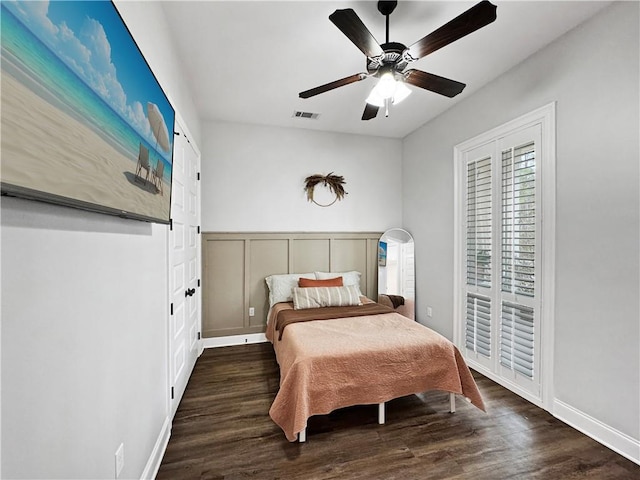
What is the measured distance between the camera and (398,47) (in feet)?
5.97

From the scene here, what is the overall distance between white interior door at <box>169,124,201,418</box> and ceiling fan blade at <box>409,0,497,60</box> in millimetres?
1895

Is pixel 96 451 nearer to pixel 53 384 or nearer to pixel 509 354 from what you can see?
pixel 53 384

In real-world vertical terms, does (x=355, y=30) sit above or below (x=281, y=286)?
above

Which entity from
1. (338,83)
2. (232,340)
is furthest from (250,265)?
(338,83)

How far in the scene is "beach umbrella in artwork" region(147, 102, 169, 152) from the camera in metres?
1.40

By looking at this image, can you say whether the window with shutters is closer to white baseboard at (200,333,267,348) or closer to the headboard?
the headboard

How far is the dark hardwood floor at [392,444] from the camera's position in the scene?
1730mm

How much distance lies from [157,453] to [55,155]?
1859 millimetres

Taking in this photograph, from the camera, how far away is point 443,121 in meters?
3.49

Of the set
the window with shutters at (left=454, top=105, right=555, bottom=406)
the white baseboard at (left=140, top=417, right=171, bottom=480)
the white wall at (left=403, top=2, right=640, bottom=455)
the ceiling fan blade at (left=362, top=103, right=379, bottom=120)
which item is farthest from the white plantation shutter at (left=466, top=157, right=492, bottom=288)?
the white baseboard at (left=140, top=417, right=171, bottom=480)

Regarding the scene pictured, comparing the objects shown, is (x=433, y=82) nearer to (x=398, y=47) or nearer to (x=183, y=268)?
(x=398, y=47)

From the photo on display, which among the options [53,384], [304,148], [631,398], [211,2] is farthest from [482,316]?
[211,2]

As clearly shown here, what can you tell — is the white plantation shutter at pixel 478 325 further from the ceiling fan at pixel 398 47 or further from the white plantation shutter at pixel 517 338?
the ceiling fan at pixel 398 47

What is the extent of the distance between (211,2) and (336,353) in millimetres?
2501
